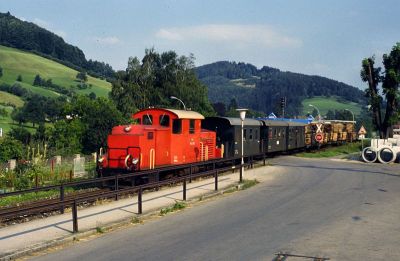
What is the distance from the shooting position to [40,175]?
78.4 ft

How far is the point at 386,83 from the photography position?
4206 centimetres

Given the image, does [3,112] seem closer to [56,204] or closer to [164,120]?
[164,120]

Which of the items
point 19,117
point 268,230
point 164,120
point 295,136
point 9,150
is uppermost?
point 19,117

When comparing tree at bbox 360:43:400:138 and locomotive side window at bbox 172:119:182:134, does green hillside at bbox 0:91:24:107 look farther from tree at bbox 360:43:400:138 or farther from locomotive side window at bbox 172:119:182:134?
locomotive side window at bbox 172:119:182:134

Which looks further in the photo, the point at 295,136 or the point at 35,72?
the point at 35,72

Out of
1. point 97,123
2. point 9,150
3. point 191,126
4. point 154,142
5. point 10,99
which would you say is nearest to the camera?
point 154,142

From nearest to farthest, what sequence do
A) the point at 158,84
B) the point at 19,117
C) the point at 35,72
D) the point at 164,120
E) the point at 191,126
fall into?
the point at 164,120, the point at 191,126, the point at 158,84, the point at 19,117, the point at 35,72

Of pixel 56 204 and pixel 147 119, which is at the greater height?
pixel 147 119

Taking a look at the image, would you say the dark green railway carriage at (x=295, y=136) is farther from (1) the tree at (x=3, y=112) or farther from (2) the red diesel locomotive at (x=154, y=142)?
(1) the tree at (x=3, y=112)

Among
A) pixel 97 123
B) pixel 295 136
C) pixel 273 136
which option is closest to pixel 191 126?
pixel 273 136

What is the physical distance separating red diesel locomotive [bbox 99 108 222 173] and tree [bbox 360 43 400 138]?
82.6 feet

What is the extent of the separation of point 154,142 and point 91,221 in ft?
26.1

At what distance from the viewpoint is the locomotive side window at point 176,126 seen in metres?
21.0

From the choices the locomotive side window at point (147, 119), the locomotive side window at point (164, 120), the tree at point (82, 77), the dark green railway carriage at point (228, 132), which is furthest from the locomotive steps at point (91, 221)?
the tree at point (82, 77)
